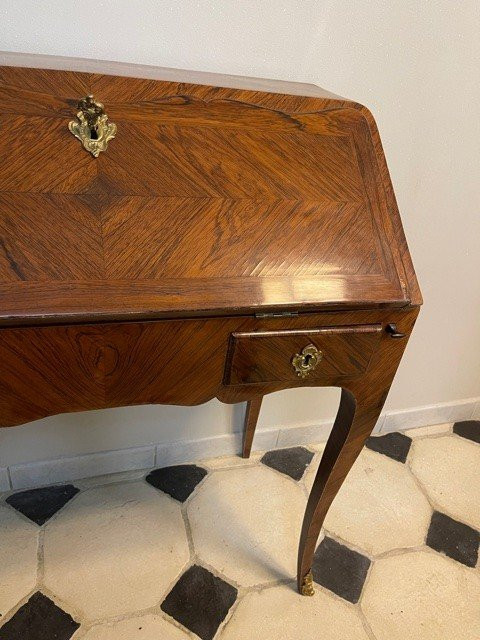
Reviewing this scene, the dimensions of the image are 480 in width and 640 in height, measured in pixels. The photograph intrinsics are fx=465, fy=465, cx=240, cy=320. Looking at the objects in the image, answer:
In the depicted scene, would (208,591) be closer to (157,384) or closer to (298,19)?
(157,384)

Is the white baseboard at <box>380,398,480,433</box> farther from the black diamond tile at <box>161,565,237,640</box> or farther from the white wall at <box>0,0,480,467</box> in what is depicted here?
the black diamond tile at <box>161,565,237,640</box>

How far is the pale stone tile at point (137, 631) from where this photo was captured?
99 cm

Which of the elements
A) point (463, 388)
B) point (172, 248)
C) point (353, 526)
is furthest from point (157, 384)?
point (463, 388)

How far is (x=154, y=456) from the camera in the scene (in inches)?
53.8

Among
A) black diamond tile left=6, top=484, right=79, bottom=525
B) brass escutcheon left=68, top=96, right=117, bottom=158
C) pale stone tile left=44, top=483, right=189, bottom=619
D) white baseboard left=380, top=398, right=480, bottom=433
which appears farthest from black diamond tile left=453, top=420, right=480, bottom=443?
brass escutcheon left=68, top=96, right=117, bottom=158

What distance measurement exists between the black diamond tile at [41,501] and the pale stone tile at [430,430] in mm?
1122

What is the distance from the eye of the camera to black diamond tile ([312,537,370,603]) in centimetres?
113

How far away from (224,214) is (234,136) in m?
0.13

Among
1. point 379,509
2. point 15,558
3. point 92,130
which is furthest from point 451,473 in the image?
point 92,130

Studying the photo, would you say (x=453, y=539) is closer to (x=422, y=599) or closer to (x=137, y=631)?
(x=422, y=599)

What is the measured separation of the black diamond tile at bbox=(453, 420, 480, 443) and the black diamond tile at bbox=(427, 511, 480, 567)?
412 mm

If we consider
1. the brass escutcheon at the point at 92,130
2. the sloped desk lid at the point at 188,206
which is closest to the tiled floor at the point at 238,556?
the sloped desk lid at the point at 188,206

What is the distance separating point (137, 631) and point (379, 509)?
723 millimetres

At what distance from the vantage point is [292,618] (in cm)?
106
